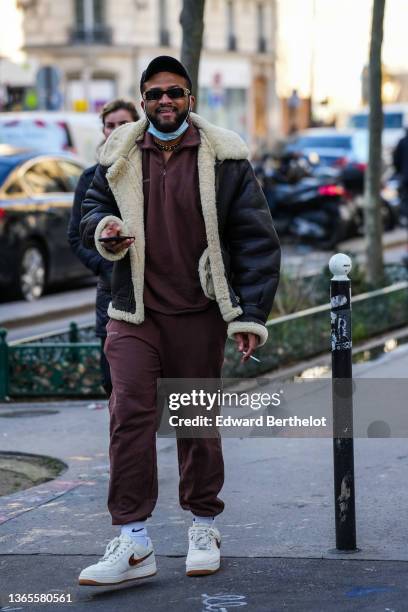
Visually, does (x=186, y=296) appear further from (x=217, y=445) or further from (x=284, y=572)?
(x=284, y=572)

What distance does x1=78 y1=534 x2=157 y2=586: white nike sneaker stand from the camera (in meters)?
5.27

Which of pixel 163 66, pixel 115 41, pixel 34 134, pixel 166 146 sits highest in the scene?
pixel 115 41

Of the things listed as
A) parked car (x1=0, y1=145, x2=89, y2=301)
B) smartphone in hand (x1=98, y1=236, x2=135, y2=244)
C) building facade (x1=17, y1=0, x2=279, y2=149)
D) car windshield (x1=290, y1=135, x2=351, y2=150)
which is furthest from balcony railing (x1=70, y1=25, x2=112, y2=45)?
smartphone in hand (x1=98, y1=236, x2=135, y2=244)

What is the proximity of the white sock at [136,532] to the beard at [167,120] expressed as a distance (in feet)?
4.59

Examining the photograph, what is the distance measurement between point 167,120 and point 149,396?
3.20 feet

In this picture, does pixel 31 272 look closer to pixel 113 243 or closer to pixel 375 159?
pixel 375 159

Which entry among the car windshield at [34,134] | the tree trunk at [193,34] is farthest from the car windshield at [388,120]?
the tree trunk at [193,34]

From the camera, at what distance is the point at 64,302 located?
15.9 meters

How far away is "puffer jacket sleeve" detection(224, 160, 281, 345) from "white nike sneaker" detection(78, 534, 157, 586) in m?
0.83

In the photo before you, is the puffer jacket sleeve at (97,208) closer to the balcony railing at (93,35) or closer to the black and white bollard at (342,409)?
the black and white bollard at (342,409)

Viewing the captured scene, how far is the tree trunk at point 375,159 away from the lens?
540 inches

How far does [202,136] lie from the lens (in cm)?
545

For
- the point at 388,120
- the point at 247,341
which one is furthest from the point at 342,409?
the point at 388,120

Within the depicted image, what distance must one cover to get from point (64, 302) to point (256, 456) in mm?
8605
